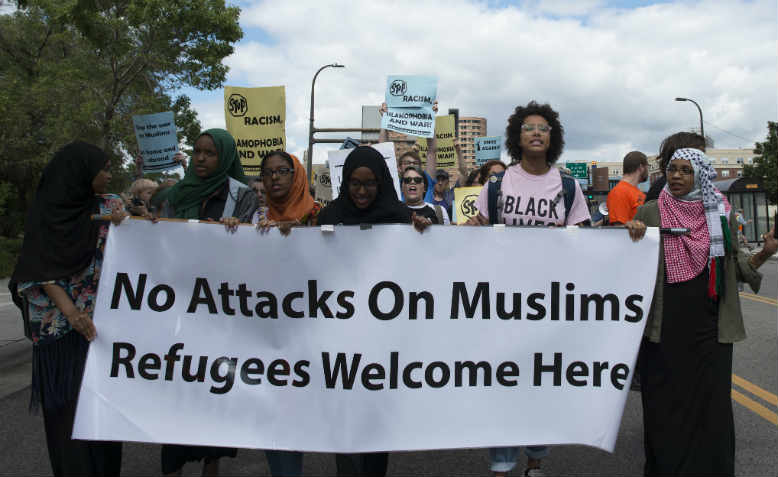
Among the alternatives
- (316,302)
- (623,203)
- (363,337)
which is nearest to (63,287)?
(316,302)

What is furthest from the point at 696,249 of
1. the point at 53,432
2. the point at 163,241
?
the point at 53,432

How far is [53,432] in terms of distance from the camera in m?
2.98

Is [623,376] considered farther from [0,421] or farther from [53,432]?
[0,421]

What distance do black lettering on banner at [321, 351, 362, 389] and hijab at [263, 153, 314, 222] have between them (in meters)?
0.83

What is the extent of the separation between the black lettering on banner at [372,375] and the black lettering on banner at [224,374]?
1.96 feet

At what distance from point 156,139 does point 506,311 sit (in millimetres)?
6132

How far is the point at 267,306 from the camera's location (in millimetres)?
3029

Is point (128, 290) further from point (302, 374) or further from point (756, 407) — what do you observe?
point (756, 407)

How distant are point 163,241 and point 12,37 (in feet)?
79.5

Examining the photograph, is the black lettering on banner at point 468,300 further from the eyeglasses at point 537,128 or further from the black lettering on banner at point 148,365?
the black lettering on banner at point 148,365

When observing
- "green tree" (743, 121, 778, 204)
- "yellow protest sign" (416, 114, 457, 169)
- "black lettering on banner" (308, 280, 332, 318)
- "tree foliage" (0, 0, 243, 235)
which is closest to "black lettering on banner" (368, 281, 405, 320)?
"black lettering on banner" (308, 280, 332, 318)

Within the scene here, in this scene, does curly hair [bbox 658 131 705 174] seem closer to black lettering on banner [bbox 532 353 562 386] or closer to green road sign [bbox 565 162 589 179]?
black lettering on banner [bbox 532 353 562 386]

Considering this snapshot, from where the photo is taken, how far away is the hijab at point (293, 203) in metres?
3.46

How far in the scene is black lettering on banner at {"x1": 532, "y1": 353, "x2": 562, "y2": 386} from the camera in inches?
120
